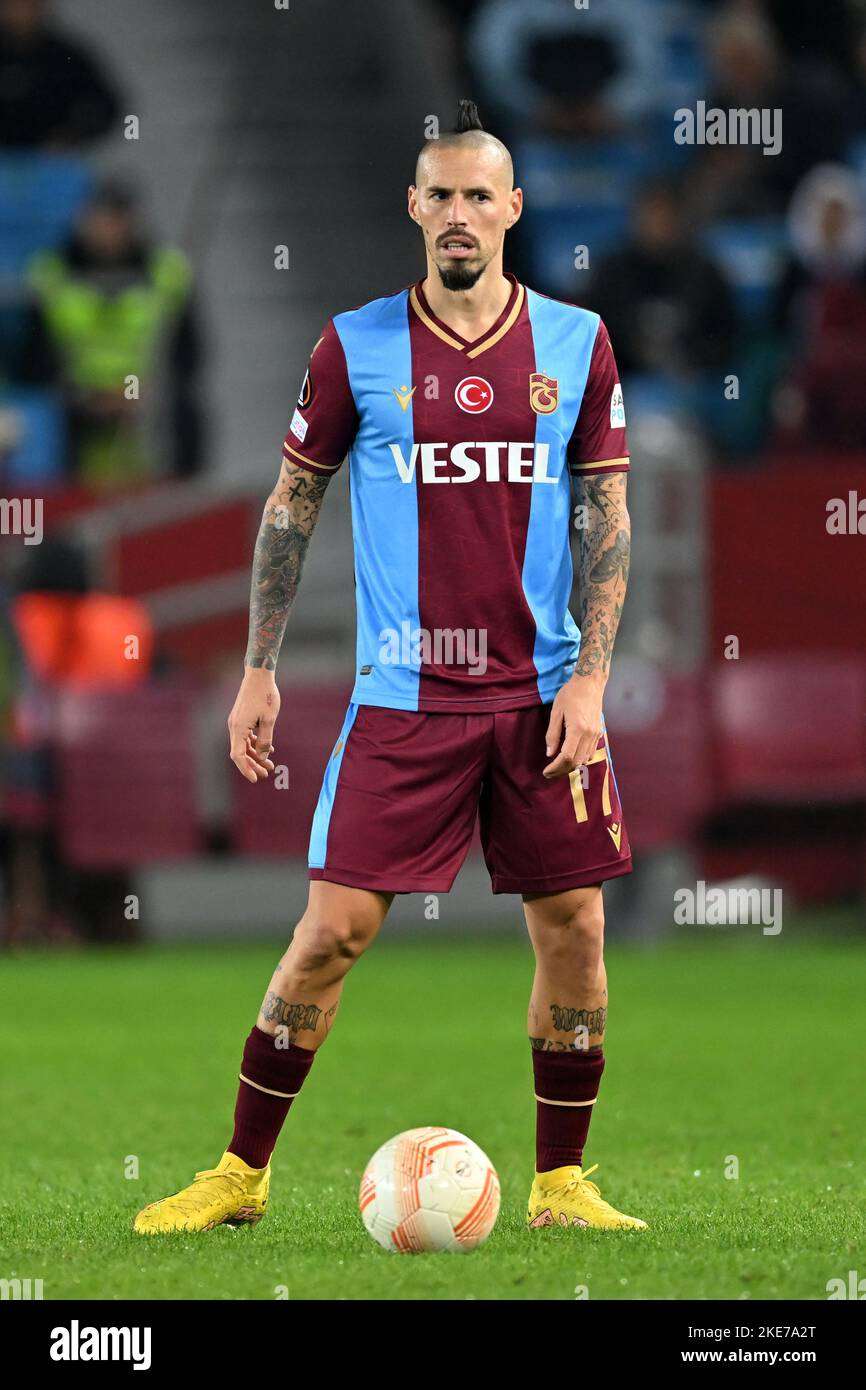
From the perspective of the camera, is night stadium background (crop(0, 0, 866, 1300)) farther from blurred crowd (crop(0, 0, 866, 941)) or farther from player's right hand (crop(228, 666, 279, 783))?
player's right hand (crop(228, 666, 279, 783))

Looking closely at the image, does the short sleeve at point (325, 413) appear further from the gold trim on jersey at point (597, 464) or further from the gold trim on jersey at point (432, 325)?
the gold trim on jersey at point (597, 464)

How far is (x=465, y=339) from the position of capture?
4992 millimetres

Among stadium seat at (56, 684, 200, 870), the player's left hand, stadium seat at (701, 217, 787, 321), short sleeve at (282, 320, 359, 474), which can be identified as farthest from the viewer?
stadium seat at (701, 217, 787, 321)

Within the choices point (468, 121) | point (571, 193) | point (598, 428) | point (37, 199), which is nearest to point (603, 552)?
point (598, 428)

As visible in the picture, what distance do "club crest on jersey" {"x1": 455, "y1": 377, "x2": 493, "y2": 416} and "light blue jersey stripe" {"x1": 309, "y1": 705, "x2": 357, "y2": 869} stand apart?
0.65m

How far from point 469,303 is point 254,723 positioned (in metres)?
0.96

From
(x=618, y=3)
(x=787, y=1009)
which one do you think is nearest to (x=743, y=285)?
(x=618, y=3)

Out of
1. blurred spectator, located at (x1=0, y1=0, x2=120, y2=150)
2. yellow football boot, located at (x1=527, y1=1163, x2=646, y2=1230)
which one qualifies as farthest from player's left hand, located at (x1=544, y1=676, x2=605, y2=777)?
blurred spectator, located at (x1=0, y1=0, x2=120, y2=150)

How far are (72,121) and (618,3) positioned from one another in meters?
3.86

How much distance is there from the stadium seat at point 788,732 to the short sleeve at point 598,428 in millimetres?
6676

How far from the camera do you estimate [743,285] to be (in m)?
15.4

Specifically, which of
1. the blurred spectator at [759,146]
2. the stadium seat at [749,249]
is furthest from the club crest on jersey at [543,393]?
the blurred spectator at [759,146]

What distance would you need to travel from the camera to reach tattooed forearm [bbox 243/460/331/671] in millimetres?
4996
